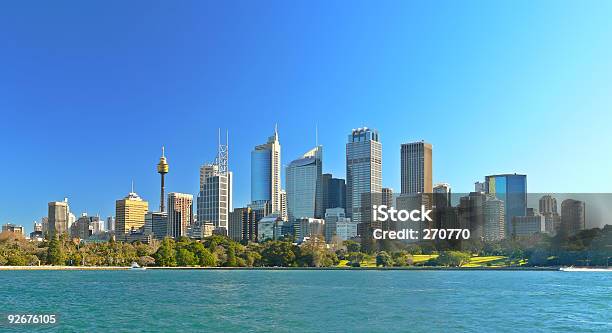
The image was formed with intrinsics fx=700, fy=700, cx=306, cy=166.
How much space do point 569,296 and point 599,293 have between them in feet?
21.1

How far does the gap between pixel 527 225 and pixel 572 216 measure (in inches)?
515

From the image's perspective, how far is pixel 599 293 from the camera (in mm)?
66438

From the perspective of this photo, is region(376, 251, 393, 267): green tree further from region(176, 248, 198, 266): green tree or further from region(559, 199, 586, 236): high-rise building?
region(559, 199, 586, 236): high-rise building

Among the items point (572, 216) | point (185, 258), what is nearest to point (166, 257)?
point (185, 258)

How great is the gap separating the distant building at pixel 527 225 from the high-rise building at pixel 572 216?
6.06 m

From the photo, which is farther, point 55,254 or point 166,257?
point 166,257

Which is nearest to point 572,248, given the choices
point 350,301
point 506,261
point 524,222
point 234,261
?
point 506,261

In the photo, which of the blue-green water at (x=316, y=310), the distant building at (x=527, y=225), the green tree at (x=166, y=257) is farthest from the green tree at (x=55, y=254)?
the distant building at (x=527, y=225)

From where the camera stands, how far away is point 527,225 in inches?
7598

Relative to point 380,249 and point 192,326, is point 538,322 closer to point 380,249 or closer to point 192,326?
point 192,326

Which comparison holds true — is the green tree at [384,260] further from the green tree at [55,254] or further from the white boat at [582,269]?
the green tree at [55,254]

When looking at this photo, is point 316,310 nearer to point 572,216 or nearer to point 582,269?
point 582,269

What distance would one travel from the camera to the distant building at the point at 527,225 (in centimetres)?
18638

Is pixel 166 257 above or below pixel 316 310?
below
